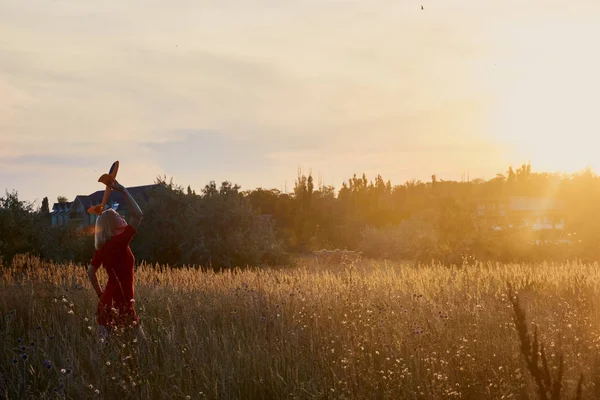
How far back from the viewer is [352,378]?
4594 millimetres

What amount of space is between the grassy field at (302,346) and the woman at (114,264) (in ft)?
0.83

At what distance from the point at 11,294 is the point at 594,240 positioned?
2339 centimetres

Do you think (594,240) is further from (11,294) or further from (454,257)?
(11,294)

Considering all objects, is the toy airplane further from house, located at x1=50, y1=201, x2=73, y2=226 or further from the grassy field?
house, located at x1=50, y1=201, x2=73, y2=226

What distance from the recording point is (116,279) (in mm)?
5684

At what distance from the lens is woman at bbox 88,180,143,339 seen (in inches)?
222

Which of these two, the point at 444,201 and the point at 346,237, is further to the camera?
the point at 346,237

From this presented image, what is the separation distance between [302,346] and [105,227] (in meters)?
2.33

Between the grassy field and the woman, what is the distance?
0.25 metres

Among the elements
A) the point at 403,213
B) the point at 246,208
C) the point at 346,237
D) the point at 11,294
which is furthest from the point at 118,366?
the point at 403,213

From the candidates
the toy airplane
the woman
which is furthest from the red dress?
the toy airplane

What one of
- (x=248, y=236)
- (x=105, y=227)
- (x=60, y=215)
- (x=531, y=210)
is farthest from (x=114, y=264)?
(x=60, y=215)

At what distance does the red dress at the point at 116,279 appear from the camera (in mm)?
5645

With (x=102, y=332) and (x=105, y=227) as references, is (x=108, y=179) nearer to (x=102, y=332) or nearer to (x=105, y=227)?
(x=105, y=227)
